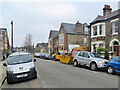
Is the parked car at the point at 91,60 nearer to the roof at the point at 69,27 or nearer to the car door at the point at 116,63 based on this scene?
the car door at the point at 116,63

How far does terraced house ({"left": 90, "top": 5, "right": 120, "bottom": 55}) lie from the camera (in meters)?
16.6

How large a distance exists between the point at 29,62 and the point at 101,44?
14245 millimetres

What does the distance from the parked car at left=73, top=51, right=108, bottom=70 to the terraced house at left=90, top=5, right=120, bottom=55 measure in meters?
5.96

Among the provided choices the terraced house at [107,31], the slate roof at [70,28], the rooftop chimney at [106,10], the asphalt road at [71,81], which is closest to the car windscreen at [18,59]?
the asphalt road at [71,81]

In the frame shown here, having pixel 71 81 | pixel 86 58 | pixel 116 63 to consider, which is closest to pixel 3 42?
pixel 86 58

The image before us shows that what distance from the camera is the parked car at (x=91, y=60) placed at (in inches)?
428

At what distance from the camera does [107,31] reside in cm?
1809

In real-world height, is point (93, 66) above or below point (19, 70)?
below

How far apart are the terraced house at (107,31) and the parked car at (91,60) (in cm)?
596

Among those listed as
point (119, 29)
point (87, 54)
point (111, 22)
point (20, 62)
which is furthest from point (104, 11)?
point (20, 62)

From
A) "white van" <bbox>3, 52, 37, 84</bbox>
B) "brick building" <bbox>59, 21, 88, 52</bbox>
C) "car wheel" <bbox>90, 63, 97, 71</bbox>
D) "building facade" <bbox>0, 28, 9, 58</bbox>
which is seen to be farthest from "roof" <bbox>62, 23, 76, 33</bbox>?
"white van" <bbox>3, 52, 37, 84</bbox>

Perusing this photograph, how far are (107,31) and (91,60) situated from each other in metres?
8.42

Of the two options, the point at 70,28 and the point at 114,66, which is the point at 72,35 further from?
the point at 114,66

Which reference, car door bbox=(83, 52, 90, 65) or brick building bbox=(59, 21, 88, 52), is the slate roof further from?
car door bbox=(83, 52, 90, 65)
